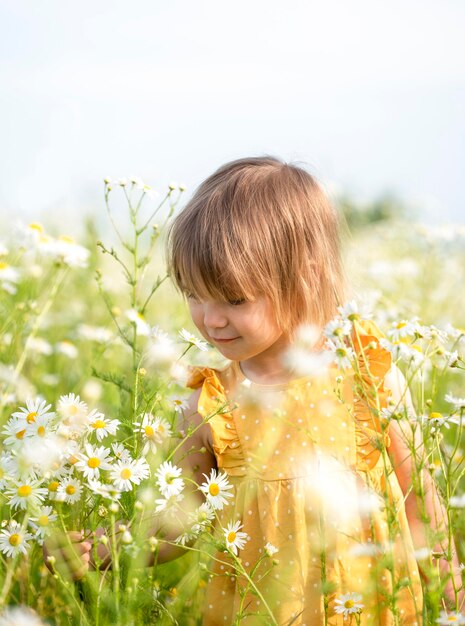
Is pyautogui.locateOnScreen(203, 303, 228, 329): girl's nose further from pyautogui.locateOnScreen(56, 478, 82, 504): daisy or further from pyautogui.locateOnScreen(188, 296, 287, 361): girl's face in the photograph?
pyautogui.locateOnScreen(56, 478, 82, 504): daisy

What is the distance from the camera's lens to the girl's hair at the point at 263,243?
1.64 m

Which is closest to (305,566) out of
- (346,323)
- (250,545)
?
(250,545)

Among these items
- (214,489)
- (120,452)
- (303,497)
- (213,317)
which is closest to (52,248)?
(213,317)

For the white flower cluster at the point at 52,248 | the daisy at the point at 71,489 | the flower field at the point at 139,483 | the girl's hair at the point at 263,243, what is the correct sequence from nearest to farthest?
the flower field at the point at 139,483 → the daisy at the point at 71,489 → the girl's hair at the point at 263,243 → the white flower cluster at the point at 52,248

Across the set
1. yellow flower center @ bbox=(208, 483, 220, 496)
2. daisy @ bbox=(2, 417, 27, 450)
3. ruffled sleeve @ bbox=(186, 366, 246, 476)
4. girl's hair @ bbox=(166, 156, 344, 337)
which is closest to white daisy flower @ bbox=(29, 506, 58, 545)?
daisy @ bbox=(2, 417, 27, 450)

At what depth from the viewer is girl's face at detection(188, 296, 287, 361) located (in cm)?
162

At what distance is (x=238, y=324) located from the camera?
1619 mm

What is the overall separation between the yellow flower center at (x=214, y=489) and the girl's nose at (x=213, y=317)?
12.4 inches

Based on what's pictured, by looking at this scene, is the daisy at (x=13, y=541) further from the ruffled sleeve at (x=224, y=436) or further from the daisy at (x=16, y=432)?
the ruffled sleeve at (x=224, y=436)

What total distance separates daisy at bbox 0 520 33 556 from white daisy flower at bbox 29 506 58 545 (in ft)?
0.06

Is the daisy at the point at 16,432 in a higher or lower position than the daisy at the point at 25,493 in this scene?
higher

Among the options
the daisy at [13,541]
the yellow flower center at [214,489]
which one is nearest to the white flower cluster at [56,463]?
the daisy at [13,541]

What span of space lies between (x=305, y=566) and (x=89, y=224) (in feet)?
5.92

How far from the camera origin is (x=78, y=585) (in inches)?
58.9
